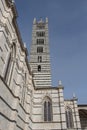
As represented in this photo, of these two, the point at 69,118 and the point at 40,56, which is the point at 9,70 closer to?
the point at 69,118

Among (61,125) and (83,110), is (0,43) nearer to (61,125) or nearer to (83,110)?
(61,125)

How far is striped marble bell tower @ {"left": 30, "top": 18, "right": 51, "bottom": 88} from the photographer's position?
30578mm

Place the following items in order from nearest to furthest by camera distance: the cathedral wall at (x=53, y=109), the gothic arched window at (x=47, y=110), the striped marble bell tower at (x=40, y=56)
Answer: the cathedral wall at (x=53, y=109)
the gothic arched window at (x=47, y=110)
the striped marble bell tower at (x=40, y=56)


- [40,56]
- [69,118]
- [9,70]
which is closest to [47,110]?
[69,118]

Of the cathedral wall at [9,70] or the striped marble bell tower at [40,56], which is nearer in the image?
the cathedral wall at [9,70]

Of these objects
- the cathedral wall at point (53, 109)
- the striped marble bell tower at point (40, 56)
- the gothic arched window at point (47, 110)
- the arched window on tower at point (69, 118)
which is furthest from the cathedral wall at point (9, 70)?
the striped marble bell tower at point (40, 56)

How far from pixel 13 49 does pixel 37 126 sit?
35.5ft

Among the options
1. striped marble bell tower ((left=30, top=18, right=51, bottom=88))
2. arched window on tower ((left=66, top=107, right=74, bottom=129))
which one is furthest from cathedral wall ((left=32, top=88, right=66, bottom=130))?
striped marble bell tower ((left=30, top=18, right=51, bottom=88))

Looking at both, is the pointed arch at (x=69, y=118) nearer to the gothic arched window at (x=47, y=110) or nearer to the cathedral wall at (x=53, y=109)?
the cathedral wall at (x=53, y=109)

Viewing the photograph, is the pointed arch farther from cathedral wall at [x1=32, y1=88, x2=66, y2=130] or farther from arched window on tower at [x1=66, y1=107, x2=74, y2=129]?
cathedral wall at [x1=32, y1=88, x2=66, y2=130]

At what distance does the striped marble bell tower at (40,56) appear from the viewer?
30.6 metres

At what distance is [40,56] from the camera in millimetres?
35281

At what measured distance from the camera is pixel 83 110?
2580cm

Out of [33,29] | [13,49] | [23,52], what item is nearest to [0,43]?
[13,49]
